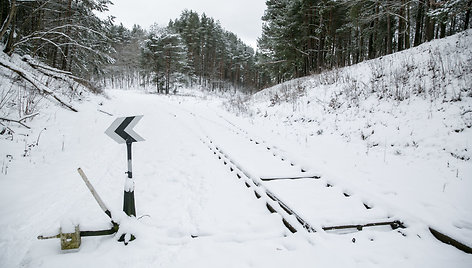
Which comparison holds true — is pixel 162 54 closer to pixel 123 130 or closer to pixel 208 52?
pixel 208 52

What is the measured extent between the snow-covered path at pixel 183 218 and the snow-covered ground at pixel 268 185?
17 mm

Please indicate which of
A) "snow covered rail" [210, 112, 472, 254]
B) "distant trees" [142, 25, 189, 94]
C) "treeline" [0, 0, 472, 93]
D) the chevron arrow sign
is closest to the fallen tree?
"treeline" [0, 0, 472, 93]

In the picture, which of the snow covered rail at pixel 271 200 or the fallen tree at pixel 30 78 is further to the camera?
the fallen tree at pixel 30 78

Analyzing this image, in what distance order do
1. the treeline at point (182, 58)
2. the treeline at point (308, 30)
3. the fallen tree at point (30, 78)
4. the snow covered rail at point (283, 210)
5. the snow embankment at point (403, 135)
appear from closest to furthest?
the snow covered rail at point (283, 210)
the snow embankment at point (403, 135)
the fallen tree at point (30, 78)
the treeline at point (308, 30)
the treeline at point (182, 58)

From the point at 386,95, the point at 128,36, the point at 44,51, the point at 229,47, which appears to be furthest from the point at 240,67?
the point at 386,95

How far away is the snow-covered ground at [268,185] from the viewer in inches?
91.5

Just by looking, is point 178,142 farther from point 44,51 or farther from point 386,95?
point 44,51

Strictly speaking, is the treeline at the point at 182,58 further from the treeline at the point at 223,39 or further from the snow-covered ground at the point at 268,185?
the snow-covered ground at the point at 268,185

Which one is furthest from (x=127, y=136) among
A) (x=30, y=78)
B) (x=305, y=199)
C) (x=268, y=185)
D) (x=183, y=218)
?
→ (x=30, y=78)

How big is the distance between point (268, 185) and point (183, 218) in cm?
155

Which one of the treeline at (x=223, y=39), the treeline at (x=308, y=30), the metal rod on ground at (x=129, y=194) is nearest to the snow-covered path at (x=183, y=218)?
the metal rod on ground at (x=129, y=194)

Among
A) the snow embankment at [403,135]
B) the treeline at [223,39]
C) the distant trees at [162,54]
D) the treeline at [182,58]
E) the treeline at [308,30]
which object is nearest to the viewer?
the snow embankment at [403,135]

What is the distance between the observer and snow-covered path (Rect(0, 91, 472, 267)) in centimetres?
223

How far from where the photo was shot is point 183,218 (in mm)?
2988
